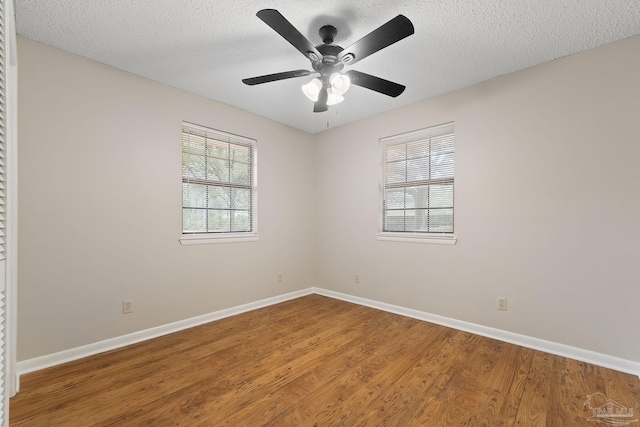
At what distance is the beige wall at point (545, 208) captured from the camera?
218 cm

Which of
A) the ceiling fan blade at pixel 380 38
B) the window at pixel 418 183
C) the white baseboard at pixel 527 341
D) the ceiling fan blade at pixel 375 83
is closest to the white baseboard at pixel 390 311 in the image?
the white baseboard at pixel 527 341

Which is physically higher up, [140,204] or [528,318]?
[140,204]

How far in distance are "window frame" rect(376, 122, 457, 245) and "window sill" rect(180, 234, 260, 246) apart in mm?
1713

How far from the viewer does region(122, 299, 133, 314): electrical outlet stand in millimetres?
2602

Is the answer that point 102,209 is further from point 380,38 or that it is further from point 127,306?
point 380,38

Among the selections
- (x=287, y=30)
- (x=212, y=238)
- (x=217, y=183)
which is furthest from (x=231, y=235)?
(x=287, y=30)

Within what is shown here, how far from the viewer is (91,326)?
242 cm

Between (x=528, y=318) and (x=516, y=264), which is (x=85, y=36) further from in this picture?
(x=528, y=318)

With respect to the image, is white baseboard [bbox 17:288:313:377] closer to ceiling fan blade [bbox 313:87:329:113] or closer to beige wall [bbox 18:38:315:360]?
beige wall [bbox 18:38:315:360]

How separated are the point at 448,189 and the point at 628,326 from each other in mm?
1790

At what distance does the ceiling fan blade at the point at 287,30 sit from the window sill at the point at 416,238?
2274 millimetres

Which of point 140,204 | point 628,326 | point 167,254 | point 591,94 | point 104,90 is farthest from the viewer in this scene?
point 167,254

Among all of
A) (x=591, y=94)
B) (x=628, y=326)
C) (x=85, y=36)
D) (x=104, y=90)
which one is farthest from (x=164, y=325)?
(x=591, y=94)

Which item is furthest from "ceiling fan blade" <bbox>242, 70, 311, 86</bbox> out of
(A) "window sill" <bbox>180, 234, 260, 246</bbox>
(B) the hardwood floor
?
(B) the hardwood floor
